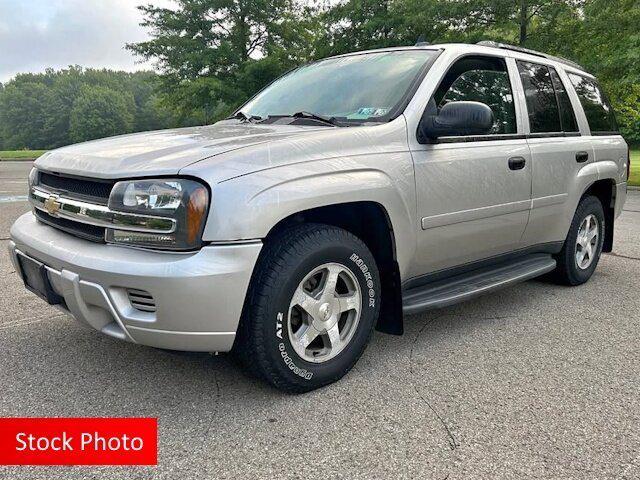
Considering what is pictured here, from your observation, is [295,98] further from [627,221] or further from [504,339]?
[627,221]

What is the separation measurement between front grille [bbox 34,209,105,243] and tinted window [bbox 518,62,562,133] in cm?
290

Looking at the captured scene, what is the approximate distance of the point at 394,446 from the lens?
2.17 meters

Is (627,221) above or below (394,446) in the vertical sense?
below

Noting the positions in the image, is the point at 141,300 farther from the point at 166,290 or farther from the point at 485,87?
the point at 485,87

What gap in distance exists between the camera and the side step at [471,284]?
9.85ft

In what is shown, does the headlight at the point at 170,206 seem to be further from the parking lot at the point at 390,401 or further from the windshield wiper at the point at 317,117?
the windshield wiper at the point at 317,117

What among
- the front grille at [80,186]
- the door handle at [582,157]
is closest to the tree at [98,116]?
the door handle at [582,157]

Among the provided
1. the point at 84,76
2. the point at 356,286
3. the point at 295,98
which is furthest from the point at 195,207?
the point at 84,76

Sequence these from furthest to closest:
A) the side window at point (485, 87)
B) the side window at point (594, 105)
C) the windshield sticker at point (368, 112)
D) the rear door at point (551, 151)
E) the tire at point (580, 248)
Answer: the side window at point (594, 105) → the tire at point (580, 248) → the rear door at point (551, 151) → the side window at point (485, 87) → the windshield sticker at point (368, 112)

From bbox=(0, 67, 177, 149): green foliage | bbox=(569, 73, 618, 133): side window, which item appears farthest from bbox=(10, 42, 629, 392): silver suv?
bbox=(0, 67, 177, 149): green foliage

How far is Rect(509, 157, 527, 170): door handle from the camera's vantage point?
3473 mm

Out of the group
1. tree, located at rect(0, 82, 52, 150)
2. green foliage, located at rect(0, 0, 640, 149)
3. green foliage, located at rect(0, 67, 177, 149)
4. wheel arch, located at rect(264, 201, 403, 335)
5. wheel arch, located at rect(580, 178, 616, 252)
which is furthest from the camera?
→ tree, located at rect(0, 82, 52, 150)

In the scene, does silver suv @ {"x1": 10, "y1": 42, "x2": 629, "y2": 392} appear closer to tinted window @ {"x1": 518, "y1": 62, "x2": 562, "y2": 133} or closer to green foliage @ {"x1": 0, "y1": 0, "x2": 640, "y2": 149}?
tinted window @ {"x1": 518, "y1": 62, "x2": 562, "y2": 133}

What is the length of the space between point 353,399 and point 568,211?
2.53 m
